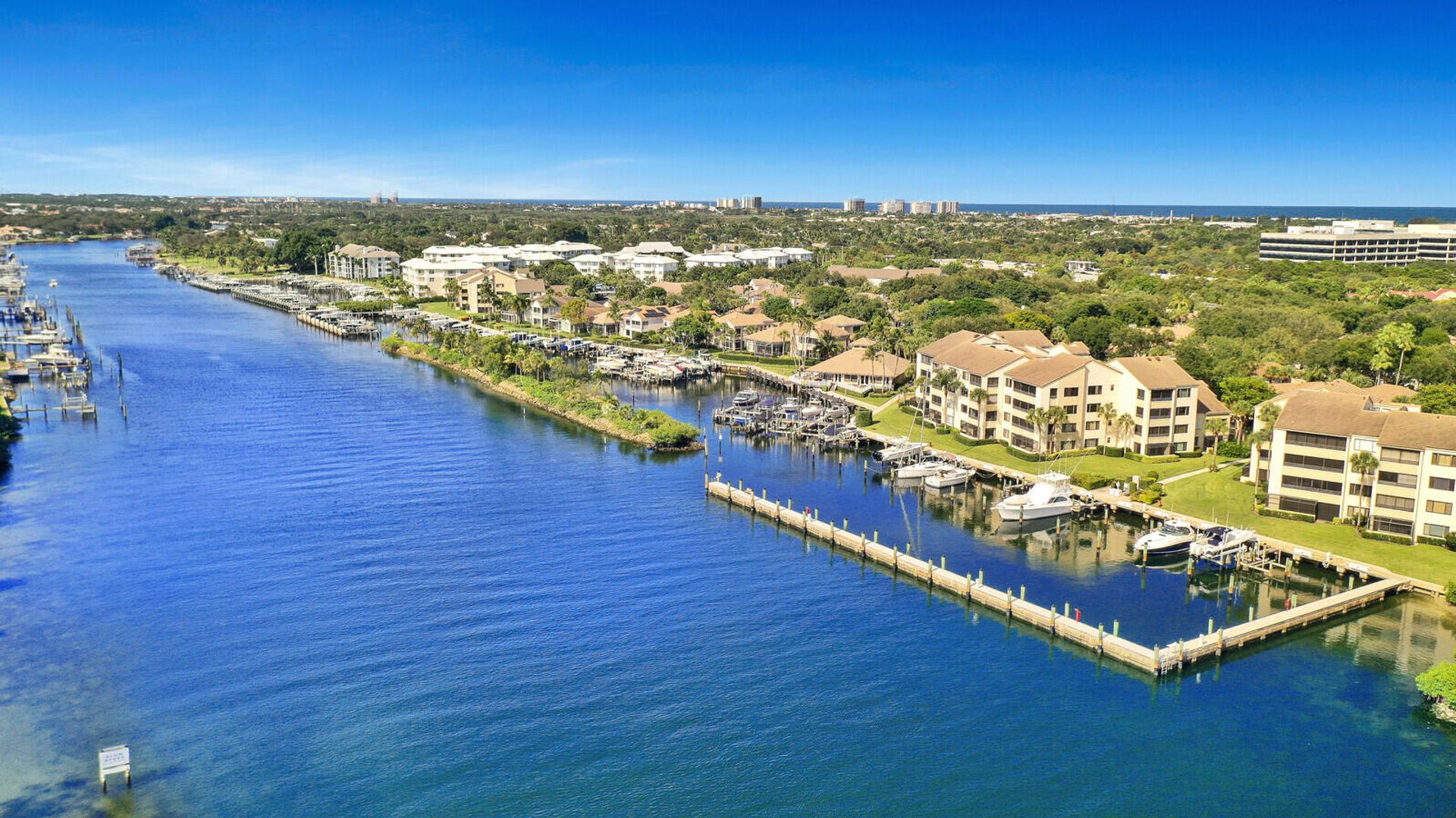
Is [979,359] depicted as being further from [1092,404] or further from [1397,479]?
[1397,479]

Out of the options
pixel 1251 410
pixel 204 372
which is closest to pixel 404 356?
pixel 204 372

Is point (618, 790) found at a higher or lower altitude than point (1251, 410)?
lower

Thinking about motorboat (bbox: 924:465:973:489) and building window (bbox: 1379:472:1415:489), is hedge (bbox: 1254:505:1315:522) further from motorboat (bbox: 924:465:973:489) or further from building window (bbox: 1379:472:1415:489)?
motorboat (bbox: 924:465:973:489)

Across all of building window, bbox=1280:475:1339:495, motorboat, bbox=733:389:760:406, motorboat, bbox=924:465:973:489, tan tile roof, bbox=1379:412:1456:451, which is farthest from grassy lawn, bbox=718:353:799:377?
tan tile roof, bbox=1379:412:1456:451

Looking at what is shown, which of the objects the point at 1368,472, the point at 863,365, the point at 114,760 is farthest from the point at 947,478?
the point at 114,760

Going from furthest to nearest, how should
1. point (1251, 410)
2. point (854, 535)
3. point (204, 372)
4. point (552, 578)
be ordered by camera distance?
point (204, 372), point (1251, 410), point (854, 535), point (552, 578)

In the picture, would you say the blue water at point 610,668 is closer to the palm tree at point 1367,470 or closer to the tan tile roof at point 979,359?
the palm tree at point 1367,470

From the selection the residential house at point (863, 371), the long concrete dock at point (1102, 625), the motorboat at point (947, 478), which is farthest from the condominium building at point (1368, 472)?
the residential house at point (863, 371)

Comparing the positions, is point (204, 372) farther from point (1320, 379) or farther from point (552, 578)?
point (1320, 379)
